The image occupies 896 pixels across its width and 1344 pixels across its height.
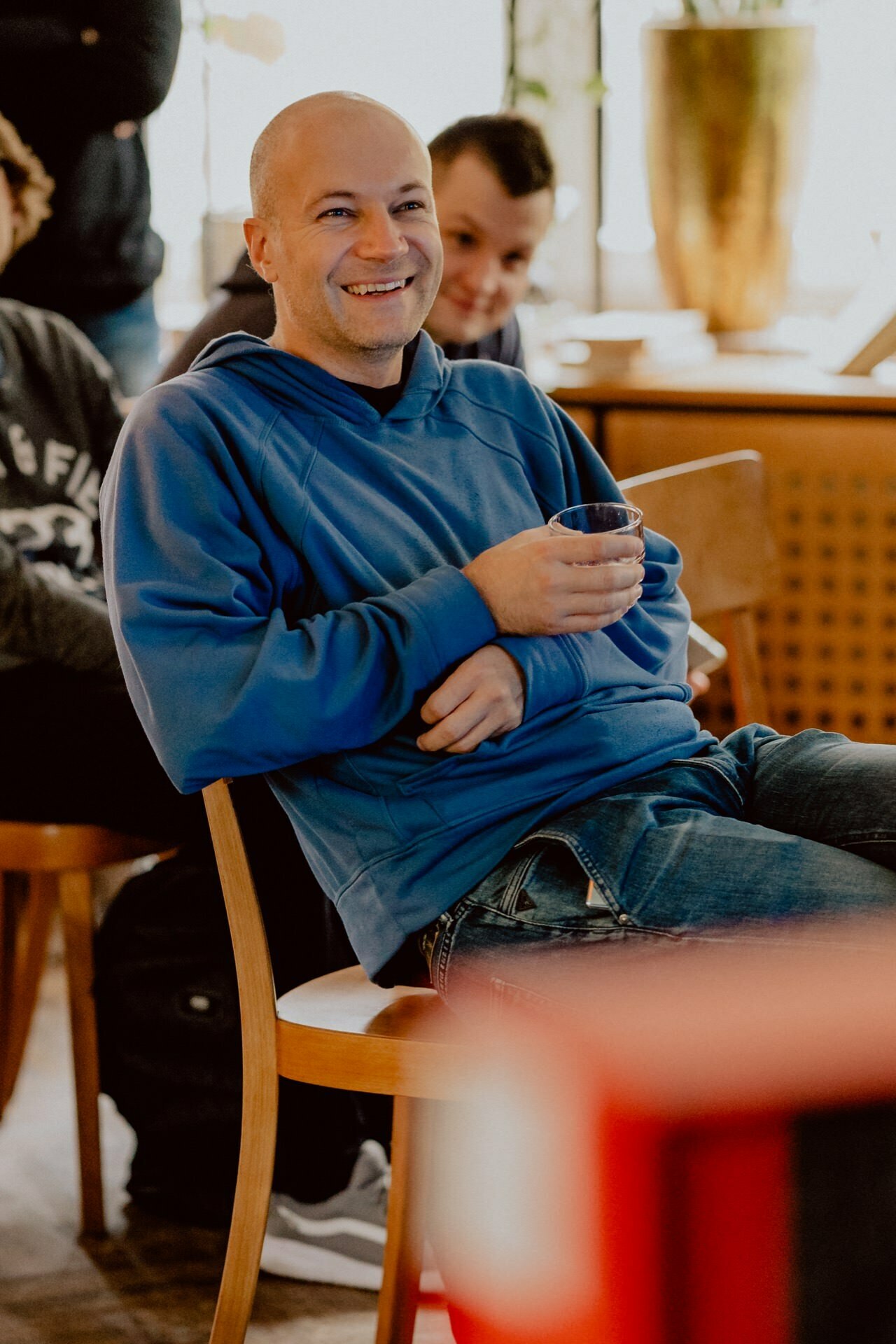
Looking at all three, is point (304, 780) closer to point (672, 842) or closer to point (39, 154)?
point (672, 842)

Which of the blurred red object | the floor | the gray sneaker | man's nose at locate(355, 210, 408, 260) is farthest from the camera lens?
the gray sneaker

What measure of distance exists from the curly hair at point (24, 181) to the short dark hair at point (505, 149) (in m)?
0.58

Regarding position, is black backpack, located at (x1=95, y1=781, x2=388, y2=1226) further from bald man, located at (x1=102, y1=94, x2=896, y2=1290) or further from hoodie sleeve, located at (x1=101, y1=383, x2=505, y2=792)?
hoodie sleeve, located at (x1=101, y1=383, x2=505, y2=792)

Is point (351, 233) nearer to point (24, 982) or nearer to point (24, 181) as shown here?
point (24, 181)

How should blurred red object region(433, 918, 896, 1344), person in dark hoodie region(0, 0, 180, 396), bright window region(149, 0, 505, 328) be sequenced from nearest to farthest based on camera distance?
blurred red object region(433, 918, 896, 1344), person in dark hoodie region(0, 0, 180, 396), bright window region(149, 0, 505, 328)

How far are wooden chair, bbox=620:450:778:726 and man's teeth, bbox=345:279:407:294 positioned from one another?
60 centimetres

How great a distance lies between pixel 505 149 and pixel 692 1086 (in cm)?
138

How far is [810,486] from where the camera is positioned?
2738 mm

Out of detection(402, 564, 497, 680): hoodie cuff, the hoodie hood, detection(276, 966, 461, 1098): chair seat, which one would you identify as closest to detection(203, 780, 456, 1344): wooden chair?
detection(276, 966, 461, 1098): chair seat

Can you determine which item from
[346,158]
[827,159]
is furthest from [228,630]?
[827,159]

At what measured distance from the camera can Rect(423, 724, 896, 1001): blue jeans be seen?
122 centimetres

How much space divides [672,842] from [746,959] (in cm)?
12

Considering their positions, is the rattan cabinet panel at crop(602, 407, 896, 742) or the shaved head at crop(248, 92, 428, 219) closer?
the shaved head at crop(248, 92, 428, 219)

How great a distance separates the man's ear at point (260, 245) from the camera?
1.46m
